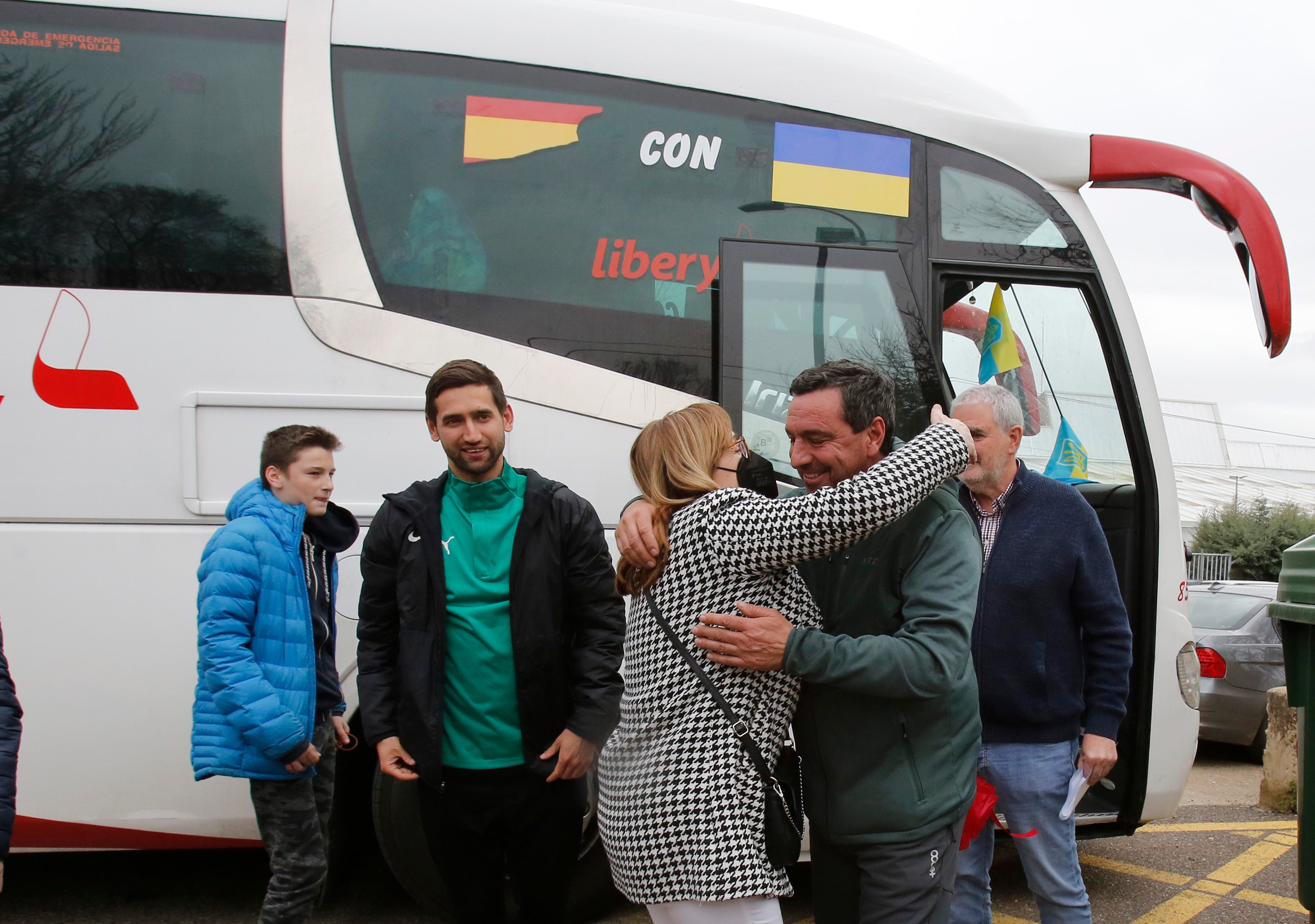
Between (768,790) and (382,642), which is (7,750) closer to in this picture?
(382,642)

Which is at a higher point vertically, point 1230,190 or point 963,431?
point 1230,190

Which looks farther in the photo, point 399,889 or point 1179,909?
point 399,889

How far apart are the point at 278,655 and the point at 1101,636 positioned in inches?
92.5

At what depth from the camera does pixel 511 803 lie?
2.35m

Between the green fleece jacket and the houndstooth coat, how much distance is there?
0.12 metres

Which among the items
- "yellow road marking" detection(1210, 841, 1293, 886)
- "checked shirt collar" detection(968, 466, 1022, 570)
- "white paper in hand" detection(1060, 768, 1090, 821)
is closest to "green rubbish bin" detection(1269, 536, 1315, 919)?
"white paper in hand" detection(1060, 768, 1090, 821)

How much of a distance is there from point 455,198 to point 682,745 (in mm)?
2405

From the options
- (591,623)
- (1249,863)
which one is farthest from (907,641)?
(1249,863)

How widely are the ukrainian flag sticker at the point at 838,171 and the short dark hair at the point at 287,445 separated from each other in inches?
74.0

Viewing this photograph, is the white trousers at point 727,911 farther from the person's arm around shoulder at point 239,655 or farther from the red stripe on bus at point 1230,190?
the red stripe on bus at point 1230,190

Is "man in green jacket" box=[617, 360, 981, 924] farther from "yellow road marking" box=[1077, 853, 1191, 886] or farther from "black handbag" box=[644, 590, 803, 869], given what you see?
"yellow road marking" box=[1077, 853, 1191, 886]

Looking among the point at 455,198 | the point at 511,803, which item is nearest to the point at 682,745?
the point at 511,803

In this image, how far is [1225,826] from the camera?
18.0ft

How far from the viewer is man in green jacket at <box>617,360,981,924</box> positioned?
1.84 m
